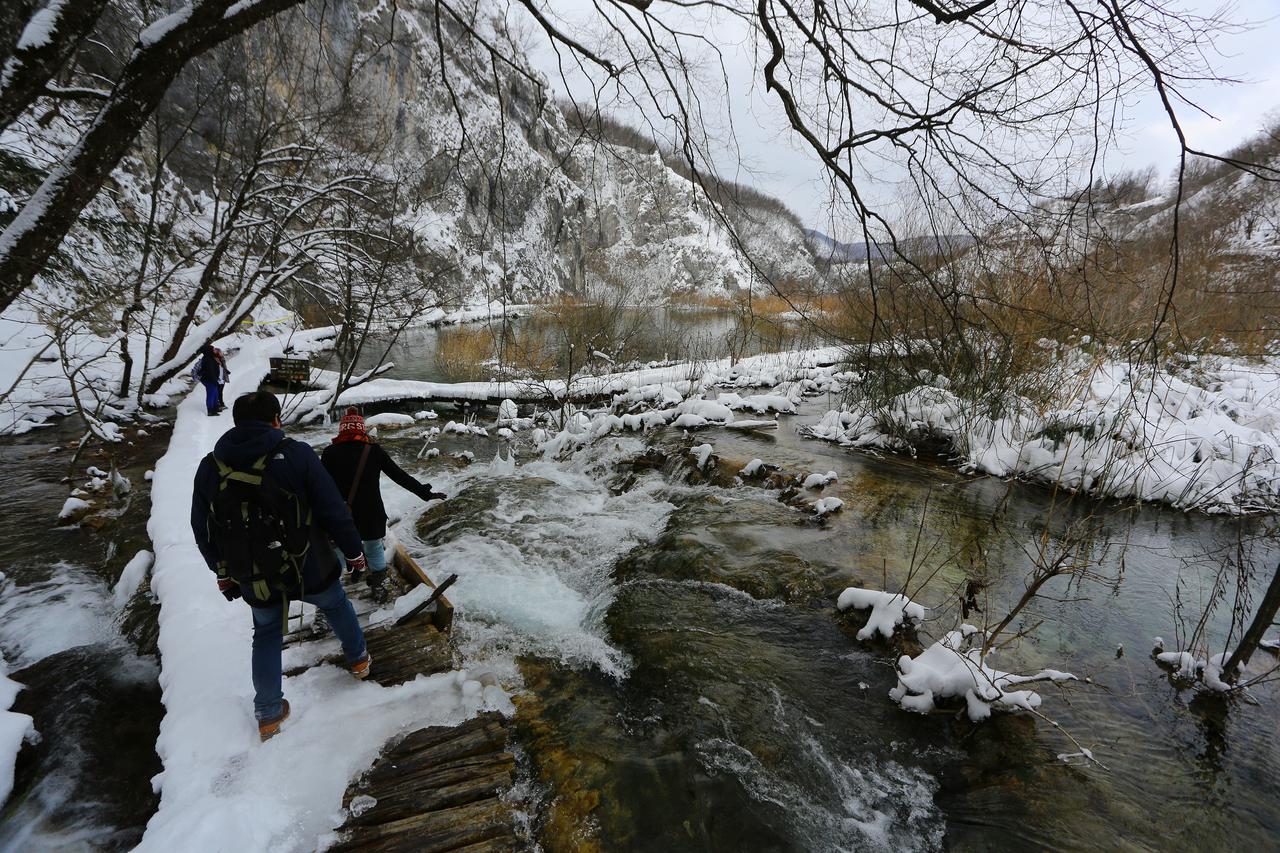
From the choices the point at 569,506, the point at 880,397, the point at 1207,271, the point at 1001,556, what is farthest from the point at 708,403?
the point at 1207,271

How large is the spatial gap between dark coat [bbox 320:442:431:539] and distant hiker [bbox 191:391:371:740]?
1.17m

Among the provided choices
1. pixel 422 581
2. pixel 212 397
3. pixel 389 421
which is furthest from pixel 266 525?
pixel 212 397

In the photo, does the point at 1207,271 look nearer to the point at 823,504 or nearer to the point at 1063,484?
the point at 1063,484

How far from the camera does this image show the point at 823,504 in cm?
611

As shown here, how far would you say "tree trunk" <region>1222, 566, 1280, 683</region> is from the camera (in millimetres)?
2946

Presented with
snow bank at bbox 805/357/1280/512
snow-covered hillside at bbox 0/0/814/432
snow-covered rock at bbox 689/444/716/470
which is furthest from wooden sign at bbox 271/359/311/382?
snow bank at bbox 805/357/1280/512

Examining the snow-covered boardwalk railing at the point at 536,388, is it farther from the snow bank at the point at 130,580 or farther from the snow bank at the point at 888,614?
the snow bank at the point at 888,614

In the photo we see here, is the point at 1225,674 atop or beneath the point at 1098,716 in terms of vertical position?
atop

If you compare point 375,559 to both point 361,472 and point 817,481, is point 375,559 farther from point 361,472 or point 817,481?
point 817,481

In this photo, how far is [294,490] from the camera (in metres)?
2.53

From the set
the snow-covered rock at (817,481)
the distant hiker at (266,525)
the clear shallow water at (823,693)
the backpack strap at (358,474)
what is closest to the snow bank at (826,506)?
the clear shallow water at (823,693)

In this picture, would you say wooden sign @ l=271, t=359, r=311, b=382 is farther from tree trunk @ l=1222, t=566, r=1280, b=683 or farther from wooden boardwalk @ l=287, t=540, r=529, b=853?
tree trunk @ l=1222, t=566, r=1280, b=683

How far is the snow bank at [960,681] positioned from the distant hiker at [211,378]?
38.4 feet

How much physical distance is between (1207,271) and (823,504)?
11303 mm
